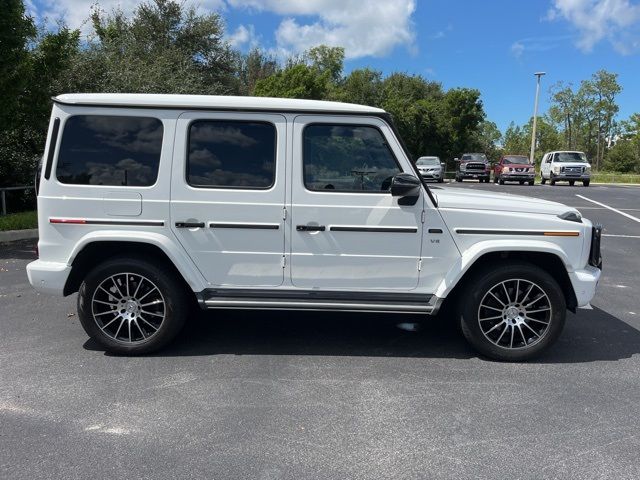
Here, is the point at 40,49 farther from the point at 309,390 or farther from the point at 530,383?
the point at 530,383

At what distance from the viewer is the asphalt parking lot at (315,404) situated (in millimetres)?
3033

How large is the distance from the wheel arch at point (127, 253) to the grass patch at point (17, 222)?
22.8 ft

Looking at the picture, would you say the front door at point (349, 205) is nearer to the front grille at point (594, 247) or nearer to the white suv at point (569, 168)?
the front grille at point (594, 247)

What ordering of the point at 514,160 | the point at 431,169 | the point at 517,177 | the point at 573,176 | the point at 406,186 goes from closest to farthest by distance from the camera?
1. the point at 406,186
2. the point at 573,176
3. the point at 431,169
4. the point at 517,177
5. the point at 514,160

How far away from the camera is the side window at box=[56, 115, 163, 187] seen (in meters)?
4.37

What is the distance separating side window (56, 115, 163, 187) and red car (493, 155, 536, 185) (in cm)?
2865

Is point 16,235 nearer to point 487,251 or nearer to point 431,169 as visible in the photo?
point 487,251

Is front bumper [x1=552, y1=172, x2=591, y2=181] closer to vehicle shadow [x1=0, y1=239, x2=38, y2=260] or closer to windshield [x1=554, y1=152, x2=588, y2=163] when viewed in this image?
windshield [x1=554, y1=152, x2=588, y2=163]

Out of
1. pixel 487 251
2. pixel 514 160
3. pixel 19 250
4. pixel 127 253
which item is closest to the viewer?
pixel 487 251

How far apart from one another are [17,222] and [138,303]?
7.57 metres

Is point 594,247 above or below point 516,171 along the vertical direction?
below

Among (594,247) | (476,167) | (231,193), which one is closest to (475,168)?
(476,167)

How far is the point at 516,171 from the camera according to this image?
2997 centimetres

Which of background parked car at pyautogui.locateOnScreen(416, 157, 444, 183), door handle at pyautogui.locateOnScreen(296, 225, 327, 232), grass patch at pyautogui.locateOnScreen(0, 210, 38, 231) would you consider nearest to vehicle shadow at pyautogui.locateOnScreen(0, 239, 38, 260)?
grass patch at pyautogui.locateOnScreen(0, 210, 38, 231)
